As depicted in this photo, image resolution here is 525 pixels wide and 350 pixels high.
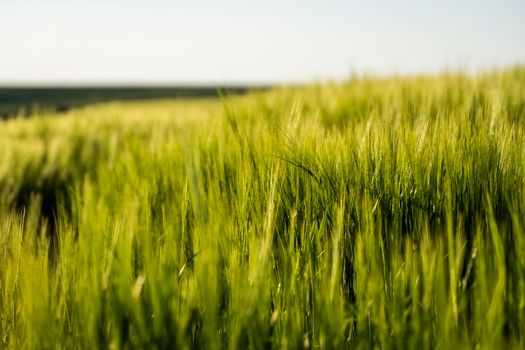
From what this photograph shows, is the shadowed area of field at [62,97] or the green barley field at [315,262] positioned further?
the shadowed area of field at [62,97]

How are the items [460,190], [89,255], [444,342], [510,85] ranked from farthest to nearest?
[510,85]
[460,190]
[89,255]
[444,342]

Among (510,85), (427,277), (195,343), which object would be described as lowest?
(195,343)

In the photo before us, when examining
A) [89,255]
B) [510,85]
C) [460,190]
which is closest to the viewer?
[89,255]

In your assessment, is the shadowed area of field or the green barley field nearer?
the green barley field

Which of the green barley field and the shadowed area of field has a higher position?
the shadowed area of field

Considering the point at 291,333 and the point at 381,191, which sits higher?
the point at 381,191

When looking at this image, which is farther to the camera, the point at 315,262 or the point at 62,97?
the point at 62,97

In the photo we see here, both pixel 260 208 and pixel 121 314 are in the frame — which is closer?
pixel 121 314

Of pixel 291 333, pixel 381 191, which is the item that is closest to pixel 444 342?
pixel 291 333

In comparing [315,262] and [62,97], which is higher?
[62,97]

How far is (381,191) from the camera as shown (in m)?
0.77

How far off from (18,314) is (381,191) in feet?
2.09

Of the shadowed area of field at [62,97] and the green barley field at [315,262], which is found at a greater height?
the shadowed area of field at [62,97]

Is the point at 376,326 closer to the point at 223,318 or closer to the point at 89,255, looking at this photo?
the point at 223,318
